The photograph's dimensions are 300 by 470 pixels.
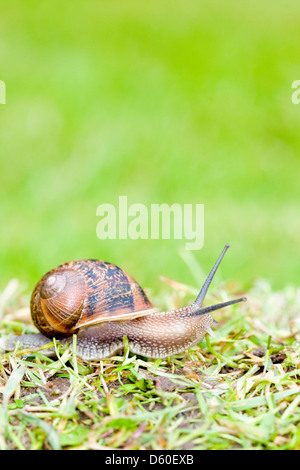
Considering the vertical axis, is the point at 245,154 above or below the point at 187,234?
above

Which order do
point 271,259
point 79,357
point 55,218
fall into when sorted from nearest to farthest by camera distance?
point 79,357 < point 271,259 < point 55,218

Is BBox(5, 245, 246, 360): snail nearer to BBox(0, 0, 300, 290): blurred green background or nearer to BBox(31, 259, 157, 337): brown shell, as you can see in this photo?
BBox(31, 259, 157, 337): brown shell

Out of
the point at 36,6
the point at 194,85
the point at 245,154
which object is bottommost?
the point at 245,154

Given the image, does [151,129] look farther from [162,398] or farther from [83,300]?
[162,398]

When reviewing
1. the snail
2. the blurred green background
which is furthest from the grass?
the blurred green background

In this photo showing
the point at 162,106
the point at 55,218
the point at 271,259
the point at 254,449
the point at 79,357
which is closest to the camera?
the point at 254,449

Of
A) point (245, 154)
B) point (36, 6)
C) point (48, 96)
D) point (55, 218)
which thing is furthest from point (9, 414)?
point (36, 6)

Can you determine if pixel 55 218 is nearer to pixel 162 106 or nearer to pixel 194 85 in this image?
pixel 162 106
